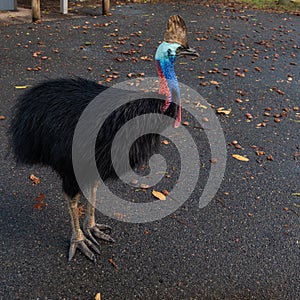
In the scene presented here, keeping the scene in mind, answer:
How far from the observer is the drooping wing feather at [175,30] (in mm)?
2652

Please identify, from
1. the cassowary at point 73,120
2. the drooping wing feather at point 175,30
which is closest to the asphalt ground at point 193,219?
the cassowary at point 73,120

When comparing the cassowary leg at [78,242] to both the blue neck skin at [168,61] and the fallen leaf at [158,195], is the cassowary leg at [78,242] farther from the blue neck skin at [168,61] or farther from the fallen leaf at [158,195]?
the blue neck skin at [168,61]

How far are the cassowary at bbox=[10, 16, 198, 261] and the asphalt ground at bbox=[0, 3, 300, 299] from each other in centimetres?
29

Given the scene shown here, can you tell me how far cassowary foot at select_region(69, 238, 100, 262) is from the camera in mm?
3109

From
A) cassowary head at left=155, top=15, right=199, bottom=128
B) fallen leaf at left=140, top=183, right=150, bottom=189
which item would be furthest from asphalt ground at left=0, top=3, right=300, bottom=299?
cassowary head at left=155, top=15, right=199, bottom=128

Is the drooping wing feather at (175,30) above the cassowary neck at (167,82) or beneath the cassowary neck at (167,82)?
above

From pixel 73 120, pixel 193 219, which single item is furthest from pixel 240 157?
pixel 73 120

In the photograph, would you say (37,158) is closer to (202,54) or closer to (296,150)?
(296,150)

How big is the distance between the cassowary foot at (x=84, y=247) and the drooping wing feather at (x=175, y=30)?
63.3 inches

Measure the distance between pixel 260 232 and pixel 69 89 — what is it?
195 centimetres

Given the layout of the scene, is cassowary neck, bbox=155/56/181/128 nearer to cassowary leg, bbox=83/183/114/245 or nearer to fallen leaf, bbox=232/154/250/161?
cassowary leg, bbox=83/183/114/245

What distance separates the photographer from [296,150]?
Result: 480 cm

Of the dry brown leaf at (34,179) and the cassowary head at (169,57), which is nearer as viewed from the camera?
the cassowary head at (169,57)

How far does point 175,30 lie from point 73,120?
2.89ft
